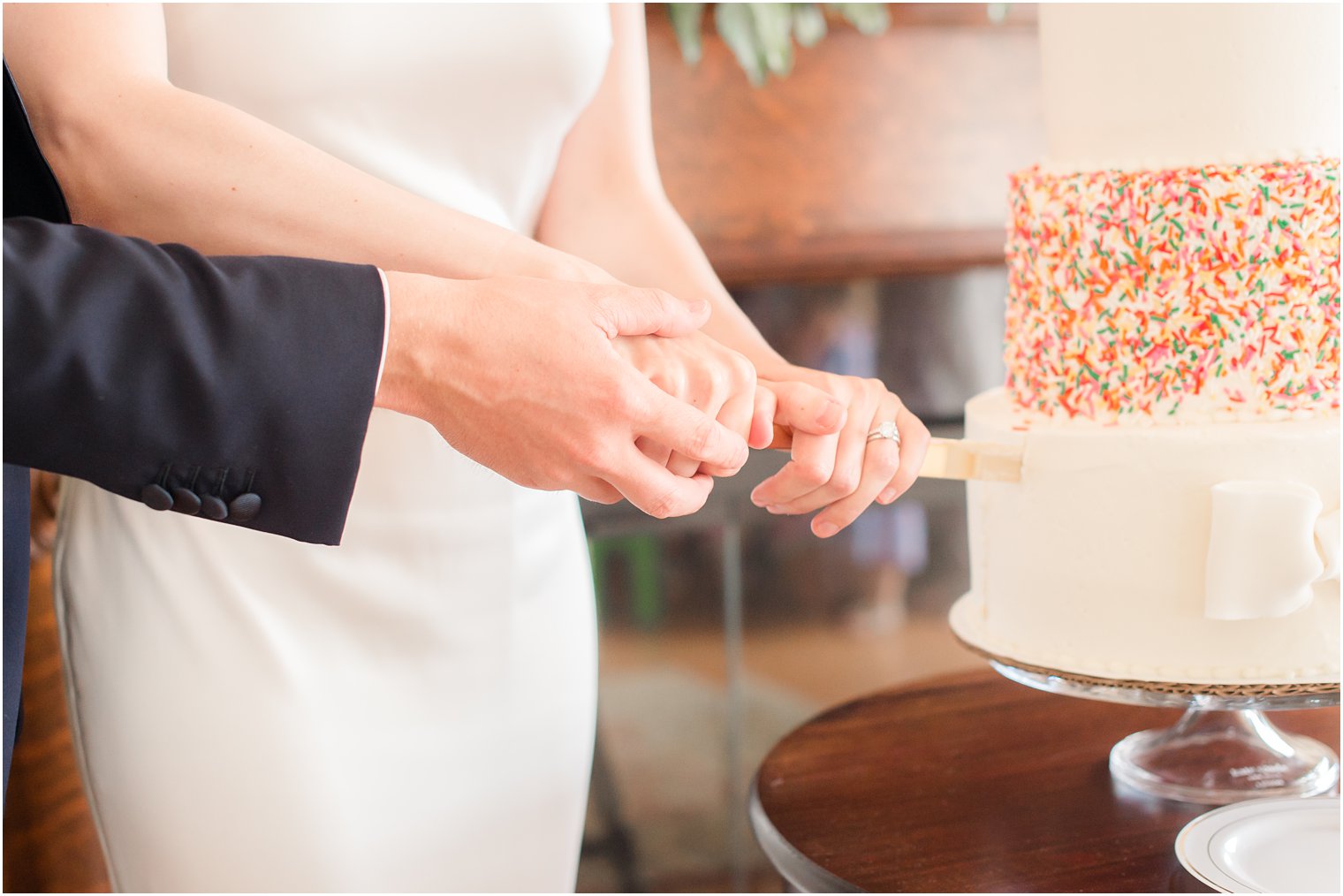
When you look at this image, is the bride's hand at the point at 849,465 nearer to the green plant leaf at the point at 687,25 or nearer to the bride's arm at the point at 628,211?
the bride's arm at the point at 628,211

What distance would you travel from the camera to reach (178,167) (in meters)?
0.87

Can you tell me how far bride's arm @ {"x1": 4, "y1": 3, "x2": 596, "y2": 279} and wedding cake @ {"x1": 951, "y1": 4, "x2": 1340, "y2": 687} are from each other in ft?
1.63

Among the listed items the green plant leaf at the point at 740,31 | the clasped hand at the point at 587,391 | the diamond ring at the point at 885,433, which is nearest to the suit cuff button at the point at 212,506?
the clasped hand at the point at 587,391

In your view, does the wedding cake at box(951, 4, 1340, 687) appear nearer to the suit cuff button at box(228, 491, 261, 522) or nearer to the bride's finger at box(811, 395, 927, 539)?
the bride's finger at box(811, 395, 927, 539)

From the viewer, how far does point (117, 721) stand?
42.8 inches

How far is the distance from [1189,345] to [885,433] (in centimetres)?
28

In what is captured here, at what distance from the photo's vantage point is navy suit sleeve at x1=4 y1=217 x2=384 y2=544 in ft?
2.19

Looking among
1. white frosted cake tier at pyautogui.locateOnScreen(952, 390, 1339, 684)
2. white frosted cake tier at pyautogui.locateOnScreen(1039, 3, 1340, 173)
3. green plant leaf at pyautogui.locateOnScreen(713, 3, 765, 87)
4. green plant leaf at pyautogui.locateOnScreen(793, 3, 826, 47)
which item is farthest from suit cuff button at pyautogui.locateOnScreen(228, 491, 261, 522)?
green plant leaf at pyautogui.locateOnScreen(793, 3, 826, 47)

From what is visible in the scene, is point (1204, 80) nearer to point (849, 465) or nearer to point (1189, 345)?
point (1189, 345)

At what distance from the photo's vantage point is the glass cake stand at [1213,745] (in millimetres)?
1069

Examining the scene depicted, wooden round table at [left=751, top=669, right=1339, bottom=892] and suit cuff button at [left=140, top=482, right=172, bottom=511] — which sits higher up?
suit cuff button at [left=140, top=482, right=172, bottom=511]

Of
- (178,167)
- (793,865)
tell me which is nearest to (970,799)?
(793,865)

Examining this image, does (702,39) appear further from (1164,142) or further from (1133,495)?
(1133,495)

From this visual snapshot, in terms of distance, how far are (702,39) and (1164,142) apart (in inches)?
53.6
